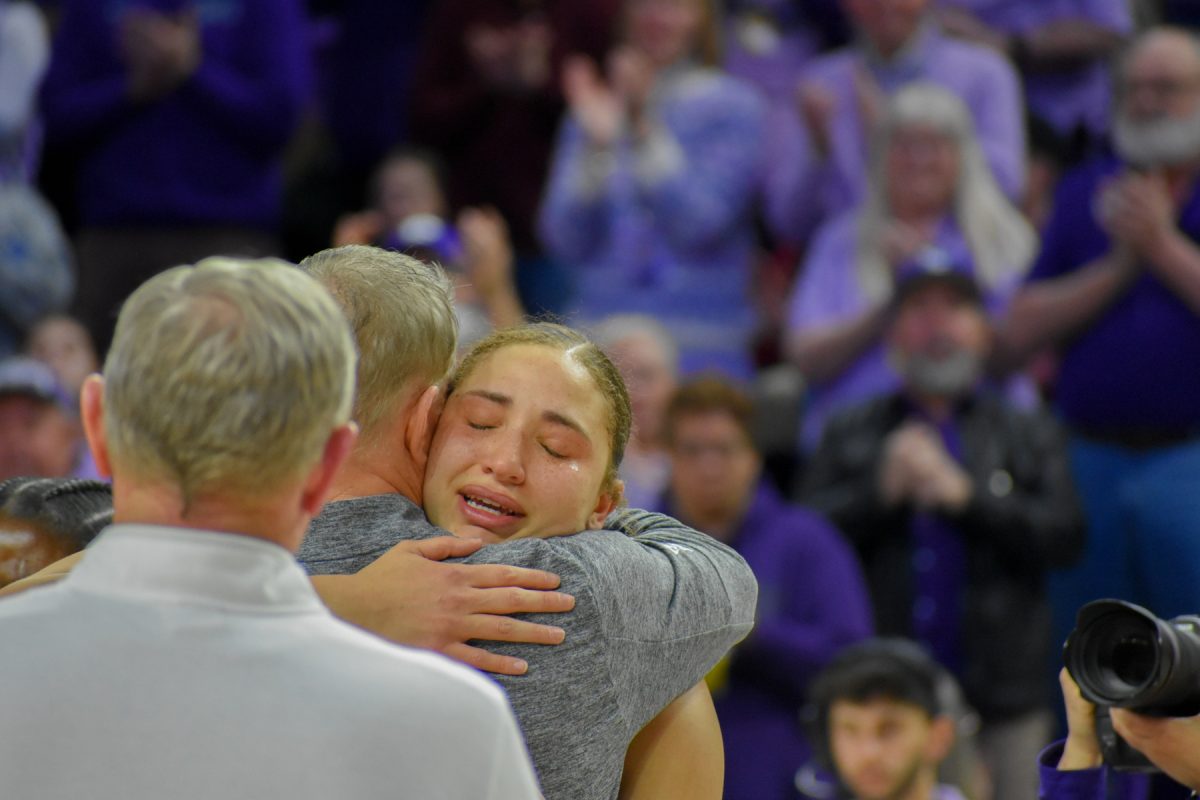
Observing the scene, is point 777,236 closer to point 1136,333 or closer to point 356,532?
point 1136,333

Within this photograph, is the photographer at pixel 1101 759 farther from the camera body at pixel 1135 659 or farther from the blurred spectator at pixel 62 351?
the blurred spectator at pixel 62 351

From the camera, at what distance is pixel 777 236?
6953 mm

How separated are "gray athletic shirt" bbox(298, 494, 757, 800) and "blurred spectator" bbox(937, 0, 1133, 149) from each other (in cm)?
497

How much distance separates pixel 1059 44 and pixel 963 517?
240 cm

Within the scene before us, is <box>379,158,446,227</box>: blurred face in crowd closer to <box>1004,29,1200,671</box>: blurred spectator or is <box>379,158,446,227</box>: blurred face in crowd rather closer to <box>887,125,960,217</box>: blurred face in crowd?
<box>887,125,960,217</box>: blurred face in crowd

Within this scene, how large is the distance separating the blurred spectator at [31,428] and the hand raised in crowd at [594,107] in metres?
2.04

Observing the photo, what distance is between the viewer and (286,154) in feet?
24.9

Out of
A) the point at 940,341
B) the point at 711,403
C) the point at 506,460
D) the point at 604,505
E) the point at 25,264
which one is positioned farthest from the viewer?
the point at 25,264

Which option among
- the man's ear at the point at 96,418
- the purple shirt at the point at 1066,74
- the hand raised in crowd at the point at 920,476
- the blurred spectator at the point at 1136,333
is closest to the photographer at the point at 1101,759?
the man's ear at the point at 96,418

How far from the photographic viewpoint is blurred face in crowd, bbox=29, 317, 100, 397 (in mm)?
6227

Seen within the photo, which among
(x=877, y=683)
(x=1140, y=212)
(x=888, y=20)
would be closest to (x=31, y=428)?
(x=877, y=683)

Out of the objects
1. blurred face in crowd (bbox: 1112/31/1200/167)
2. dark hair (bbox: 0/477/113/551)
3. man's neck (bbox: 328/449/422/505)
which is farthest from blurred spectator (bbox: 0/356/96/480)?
man's neck (bbox: 328/449/422/505)

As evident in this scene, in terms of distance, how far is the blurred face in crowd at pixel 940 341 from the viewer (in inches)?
221

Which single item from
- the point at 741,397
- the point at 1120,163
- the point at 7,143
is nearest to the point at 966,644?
the point at 741,397
